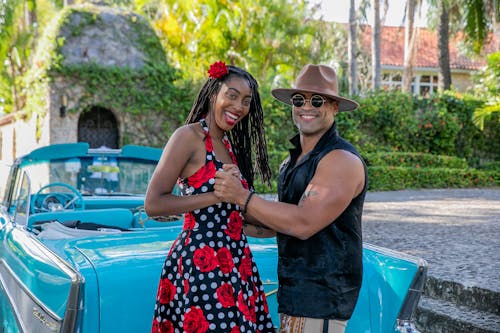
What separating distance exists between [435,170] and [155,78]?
9.27 metres

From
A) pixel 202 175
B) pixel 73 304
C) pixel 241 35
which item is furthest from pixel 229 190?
pixel 241 35

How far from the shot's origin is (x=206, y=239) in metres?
2.24

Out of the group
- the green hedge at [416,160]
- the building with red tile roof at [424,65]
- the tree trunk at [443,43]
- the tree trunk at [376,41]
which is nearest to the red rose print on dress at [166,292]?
the green hedge at [416,160]

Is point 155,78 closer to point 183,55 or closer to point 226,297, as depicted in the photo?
point 183,55

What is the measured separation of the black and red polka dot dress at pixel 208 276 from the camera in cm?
219

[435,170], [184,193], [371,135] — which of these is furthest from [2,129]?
[184,193]

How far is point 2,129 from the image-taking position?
78.4 ft

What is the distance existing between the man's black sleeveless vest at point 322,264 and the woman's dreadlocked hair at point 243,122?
0.36 meters

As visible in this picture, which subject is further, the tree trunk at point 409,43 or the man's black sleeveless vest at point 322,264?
the tree trunk at point 409,43

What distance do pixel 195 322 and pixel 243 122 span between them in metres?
0.88

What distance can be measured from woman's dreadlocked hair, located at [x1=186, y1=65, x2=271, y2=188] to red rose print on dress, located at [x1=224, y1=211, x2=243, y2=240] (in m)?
0.25

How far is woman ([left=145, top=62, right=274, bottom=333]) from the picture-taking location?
2.19 m

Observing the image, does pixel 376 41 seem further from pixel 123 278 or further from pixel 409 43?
pixel 123 278

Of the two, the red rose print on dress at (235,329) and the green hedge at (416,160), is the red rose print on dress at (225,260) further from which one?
the green hedge at (416,160)
